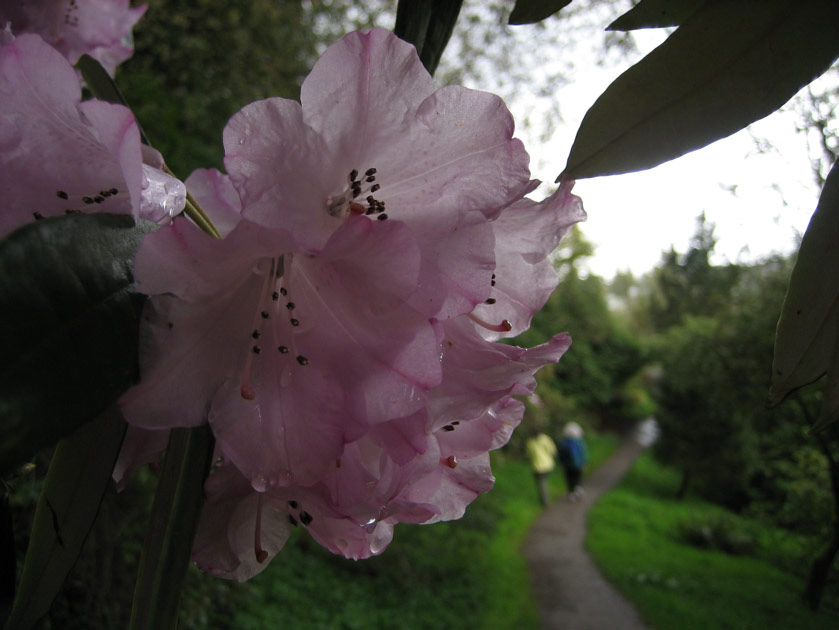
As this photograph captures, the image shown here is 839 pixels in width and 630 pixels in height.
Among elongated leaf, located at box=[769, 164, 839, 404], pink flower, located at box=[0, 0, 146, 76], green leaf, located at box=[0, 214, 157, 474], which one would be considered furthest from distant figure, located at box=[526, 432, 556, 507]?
green leaf, located at box=[0, 214, 157, 474]

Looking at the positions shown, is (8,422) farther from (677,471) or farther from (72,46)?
(677,471)

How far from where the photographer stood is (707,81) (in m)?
0.28

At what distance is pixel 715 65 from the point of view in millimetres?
276

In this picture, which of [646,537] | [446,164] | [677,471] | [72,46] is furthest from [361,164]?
[677,471]

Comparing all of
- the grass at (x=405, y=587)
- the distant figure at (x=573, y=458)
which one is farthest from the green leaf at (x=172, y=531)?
the distant figure at (x=573, y=458)

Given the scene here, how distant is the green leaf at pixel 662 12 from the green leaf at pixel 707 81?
0.01 meters

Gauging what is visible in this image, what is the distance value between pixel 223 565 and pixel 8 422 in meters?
0.20

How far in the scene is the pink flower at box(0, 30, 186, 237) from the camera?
0.77ft

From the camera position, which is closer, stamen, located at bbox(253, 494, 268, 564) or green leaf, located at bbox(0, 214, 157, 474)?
green leaf, located at bbox(0, 214, 157, 474)

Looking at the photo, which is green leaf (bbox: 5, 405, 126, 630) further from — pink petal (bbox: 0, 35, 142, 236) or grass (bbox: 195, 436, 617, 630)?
grass (bbox: 195, 436, 617, 630)

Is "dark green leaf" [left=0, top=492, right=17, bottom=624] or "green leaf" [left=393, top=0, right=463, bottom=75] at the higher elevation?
"green leaf" [left=393, top=0, right=463, bottom=75]

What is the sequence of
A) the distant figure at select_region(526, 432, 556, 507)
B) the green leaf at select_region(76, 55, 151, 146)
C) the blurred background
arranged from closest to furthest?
the green leaf at select_region(76, 55, 151, 146) → the blurred background → the distant figure at select_region(526, 432, 556, 507)

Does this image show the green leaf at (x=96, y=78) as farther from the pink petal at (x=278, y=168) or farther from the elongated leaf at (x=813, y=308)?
the elongated leaf at (x=813, y=308)

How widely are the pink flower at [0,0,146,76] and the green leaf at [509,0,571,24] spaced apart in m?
0.37
